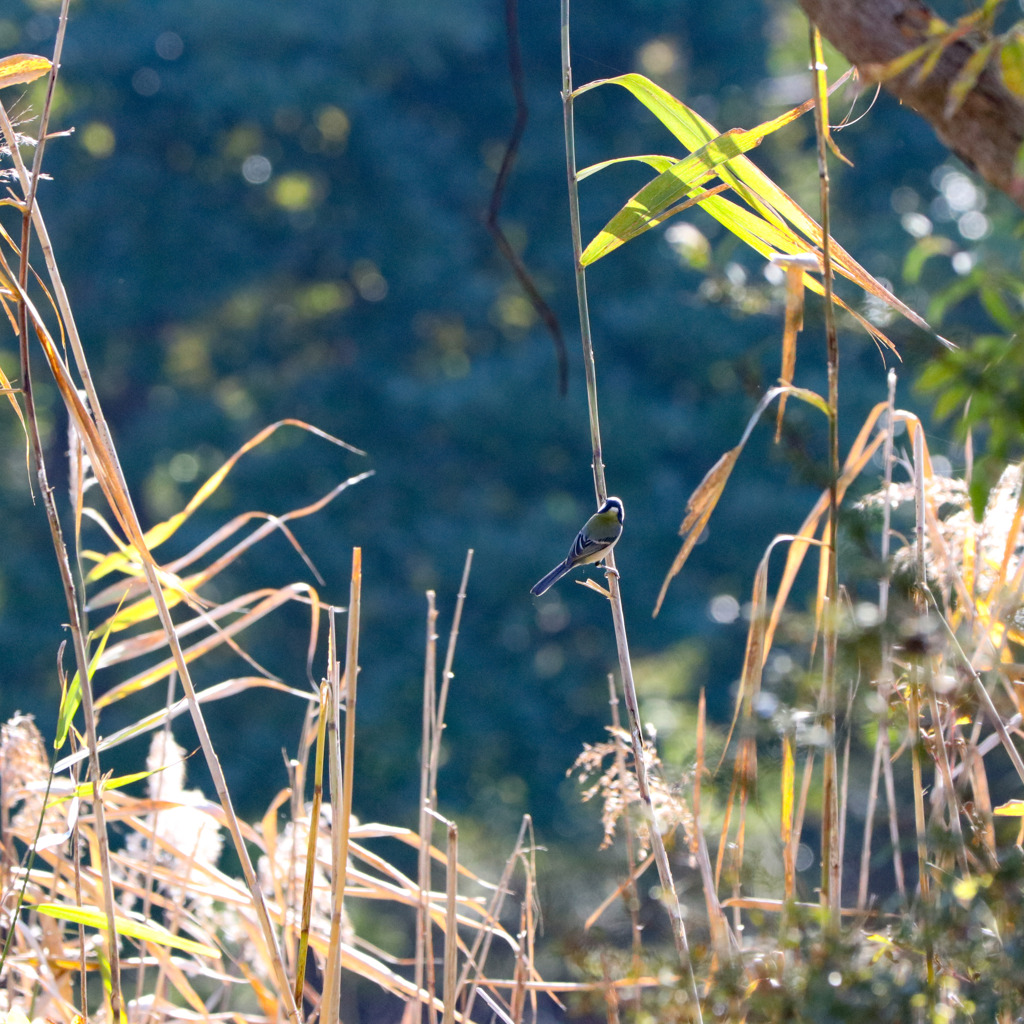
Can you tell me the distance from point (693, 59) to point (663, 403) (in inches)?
119

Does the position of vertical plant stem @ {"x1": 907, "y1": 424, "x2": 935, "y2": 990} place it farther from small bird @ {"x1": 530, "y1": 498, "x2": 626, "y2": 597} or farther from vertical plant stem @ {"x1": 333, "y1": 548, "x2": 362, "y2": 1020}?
small bird @ {"x1": 530, "y1": 498, "x2": 626, "y2": 597}

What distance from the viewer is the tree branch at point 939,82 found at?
49 centimetres

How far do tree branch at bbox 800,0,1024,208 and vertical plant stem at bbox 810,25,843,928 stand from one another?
0.10 metres

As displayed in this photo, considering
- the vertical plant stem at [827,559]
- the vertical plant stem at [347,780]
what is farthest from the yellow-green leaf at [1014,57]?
the vertical plant stem at [347,780]

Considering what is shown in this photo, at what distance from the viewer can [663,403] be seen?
7086 millimetres

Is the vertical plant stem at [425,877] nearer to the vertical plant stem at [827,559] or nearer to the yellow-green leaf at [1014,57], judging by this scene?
the vertical plant stem at [827,559]

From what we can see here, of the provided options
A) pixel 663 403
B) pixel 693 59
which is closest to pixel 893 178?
pixel 693 59

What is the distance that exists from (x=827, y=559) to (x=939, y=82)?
0.37 meters

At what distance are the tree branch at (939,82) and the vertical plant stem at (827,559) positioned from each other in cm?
10

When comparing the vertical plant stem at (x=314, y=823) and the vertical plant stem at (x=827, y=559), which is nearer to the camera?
the vertical plant stem at (x=827, y=559)

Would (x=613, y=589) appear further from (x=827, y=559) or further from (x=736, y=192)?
(x=736, y=192)

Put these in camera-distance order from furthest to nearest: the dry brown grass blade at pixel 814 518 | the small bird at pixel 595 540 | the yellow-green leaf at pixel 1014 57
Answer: the small bird at pixel 595 540, the dry brown grass blade at pixel 814 518, the yellow-green leaf at pixel 1014 57

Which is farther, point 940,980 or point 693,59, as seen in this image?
point 693,59

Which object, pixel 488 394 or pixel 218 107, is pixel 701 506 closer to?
pixel 488 394
